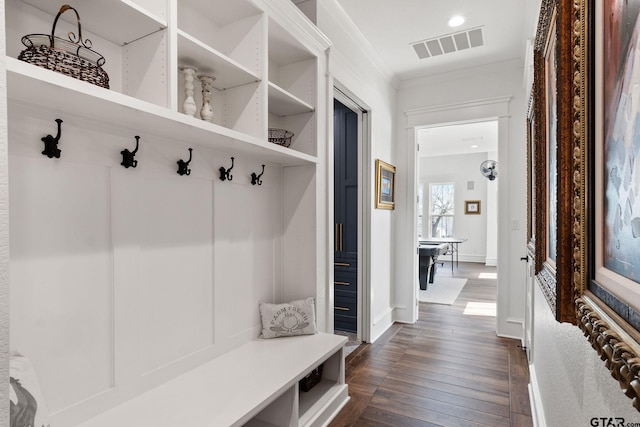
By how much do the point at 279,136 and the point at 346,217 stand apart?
1631mm

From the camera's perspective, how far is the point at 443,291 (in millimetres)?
5820

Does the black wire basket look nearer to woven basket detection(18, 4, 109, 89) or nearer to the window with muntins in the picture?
woven basket detection(18, 4, 109, 89)

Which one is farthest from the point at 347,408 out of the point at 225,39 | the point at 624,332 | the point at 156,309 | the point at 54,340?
the point at 225,39

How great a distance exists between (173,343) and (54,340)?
537 mm

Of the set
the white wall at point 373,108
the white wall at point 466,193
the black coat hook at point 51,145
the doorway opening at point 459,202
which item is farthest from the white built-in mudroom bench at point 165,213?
the white wall at point 466,193

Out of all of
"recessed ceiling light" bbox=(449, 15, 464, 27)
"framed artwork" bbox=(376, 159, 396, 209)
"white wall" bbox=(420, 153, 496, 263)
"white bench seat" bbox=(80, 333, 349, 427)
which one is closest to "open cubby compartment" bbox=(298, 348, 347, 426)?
"white bench seat" bbox=(80, 333, 349, 427)

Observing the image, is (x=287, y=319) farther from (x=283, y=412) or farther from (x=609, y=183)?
(x=609, y=183)

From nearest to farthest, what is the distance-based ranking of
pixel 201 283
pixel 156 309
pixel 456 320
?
pixel 156 309 < pixel 201 283 < pixel 456 320

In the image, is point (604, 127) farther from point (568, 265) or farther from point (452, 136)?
point (452, 136)

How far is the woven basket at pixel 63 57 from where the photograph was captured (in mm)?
1072

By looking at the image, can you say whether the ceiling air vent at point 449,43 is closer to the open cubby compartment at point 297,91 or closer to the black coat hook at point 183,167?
the open cubby compartment at point 297,91

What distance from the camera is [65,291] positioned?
1.32 m

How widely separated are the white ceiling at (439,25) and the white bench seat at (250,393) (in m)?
2.41

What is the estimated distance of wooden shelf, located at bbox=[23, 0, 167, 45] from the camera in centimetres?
123
